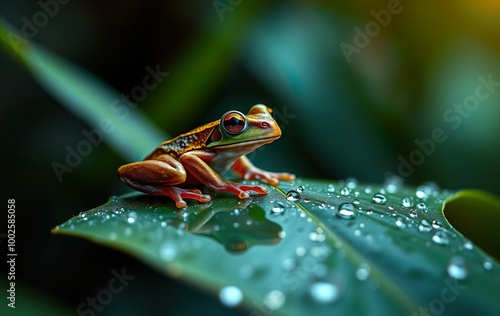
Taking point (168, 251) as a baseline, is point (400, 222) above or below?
below

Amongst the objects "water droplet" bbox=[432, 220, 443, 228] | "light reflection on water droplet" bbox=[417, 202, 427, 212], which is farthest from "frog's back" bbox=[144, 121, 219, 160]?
"water droplet" bbox=[432, 220, 443, 228]

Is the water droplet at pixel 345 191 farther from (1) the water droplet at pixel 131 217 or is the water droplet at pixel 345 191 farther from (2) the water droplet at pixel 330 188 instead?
(1) the water droplet at pixel 131 217

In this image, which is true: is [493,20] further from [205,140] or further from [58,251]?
[58,251]

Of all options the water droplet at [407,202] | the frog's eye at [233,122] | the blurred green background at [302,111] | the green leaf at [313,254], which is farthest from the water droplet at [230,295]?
the blurred green background at [302,111]

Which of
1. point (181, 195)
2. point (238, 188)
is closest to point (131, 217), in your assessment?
point (181, 195)

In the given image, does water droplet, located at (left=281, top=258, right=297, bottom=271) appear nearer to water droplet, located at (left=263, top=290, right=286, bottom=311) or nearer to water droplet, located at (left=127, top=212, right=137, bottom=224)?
water droplet, located at (left=263, top=290, right=286, bottom=311)

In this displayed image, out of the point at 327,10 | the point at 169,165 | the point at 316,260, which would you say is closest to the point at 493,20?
the point at 327,10

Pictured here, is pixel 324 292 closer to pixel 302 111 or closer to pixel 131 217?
pixel 131 217
